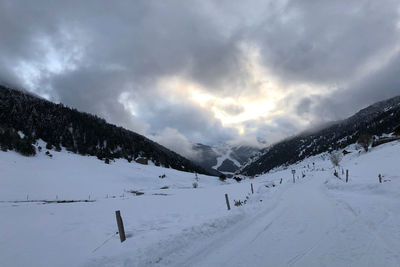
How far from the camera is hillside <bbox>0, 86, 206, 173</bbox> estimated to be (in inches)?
2616

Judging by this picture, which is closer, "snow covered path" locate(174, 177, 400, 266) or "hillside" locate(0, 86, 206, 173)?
"snow covered path" locate(174, 177, 400, 266)

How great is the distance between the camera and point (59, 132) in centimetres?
8588

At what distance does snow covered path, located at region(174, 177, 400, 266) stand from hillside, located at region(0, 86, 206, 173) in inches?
2278

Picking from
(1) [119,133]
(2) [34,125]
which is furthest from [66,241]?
(1) [119,133]

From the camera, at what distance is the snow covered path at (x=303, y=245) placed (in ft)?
19.5

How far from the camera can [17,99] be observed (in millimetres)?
91875

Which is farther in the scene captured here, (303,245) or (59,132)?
(59,132)

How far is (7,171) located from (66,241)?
3231 cm

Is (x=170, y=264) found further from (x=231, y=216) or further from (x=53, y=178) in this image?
(x=53, y=178)

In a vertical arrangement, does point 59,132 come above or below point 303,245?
above

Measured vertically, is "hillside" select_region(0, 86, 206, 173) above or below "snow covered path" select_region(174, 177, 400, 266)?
above

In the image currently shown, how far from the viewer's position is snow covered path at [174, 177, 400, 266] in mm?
5930

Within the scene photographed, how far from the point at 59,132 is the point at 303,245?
97007 mm

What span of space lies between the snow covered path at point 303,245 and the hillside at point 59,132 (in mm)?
57856
